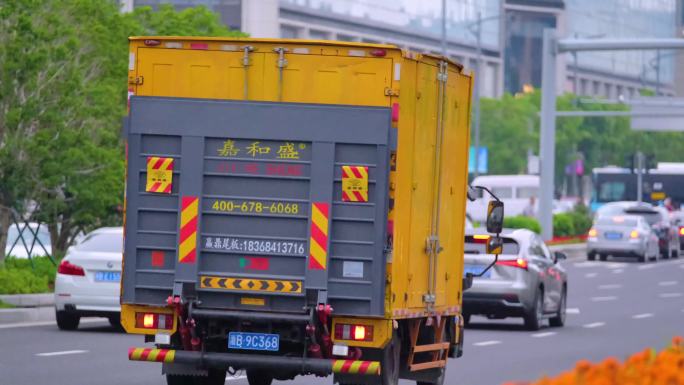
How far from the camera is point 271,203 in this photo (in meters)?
13.3

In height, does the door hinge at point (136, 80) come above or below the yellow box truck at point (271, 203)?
above

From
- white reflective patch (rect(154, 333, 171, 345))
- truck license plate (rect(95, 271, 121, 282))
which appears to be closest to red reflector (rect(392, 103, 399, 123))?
white reflective patch (rect(154, 333, 171, 345))

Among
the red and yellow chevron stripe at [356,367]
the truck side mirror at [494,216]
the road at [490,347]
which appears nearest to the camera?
the red and yellow chevron stripe at [356,367]

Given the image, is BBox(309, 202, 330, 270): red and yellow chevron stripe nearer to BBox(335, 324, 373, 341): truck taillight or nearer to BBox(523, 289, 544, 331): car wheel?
BBox(335, 324, 373, 341): truck taillight

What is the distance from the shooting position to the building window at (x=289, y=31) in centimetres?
8381

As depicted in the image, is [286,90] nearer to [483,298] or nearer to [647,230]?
[483,298]

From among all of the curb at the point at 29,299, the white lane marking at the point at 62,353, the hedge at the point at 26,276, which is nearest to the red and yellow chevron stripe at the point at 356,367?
the white lane marking at the point at 62,353

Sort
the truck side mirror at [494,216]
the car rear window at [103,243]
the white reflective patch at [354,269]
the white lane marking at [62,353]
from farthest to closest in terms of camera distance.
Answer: the car rear window at [103,243] < the white lane marking at [62,353] < the truck side mirror at [494,216] < the white reflective patch at [354,269]

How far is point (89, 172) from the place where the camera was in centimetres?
A: 2972

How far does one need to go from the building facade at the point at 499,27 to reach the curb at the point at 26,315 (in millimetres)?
51565

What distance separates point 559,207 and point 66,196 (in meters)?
53.3

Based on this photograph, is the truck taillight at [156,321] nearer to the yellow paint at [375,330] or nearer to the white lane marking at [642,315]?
the yellow paint at [375,330]

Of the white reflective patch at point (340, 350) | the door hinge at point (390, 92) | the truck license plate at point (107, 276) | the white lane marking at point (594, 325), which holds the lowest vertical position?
the white lane marking at point (594, 325)

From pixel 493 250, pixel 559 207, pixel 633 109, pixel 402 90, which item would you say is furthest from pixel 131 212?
pixel 559 207
